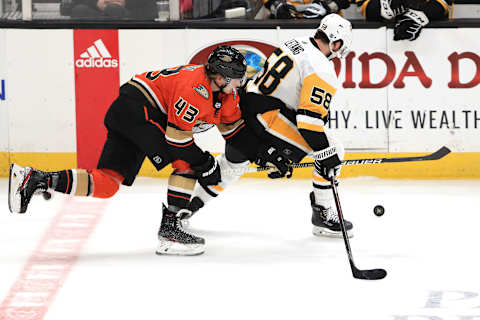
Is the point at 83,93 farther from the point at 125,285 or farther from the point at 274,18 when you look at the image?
the point at 125,285

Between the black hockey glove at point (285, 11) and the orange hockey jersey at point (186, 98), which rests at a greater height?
the black hockey glove at point (285, 11)

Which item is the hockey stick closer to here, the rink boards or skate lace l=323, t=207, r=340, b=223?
skate lace l=323, t=207, r=340, b=223

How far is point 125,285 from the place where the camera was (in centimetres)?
358

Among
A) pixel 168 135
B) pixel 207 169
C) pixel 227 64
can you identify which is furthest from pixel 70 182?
pixel 227 64

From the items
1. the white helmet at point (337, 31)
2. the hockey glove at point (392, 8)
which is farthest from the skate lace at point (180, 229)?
the hockey glove at point (392, 8)

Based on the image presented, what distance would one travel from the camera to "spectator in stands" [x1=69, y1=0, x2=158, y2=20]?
5.93 m

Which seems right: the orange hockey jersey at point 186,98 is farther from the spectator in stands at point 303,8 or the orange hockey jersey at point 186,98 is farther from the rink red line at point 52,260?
the spectator in stands at point 303,8

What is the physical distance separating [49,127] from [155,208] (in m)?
1.19

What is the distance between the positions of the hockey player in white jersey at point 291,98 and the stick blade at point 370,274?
0.62 metres

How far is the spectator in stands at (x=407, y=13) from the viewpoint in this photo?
19.1ft

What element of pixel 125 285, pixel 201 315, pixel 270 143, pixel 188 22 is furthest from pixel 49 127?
pixel 201 315

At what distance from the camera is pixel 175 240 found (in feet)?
13.4

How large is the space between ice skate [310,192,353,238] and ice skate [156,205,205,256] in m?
0.66

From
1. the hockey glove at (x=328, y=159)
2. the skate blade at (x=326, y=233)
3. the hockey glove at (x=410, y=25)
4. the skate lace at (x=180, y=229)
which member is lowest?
the skate blade at (x=326, y=233)
